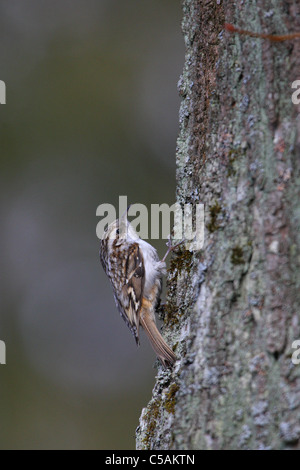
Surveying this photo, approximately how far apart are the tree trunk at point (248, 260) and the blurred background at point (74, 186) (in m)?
3.84

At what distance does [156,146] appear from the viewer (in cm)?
622

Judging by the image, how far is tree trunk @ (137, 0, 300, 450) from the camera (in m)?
1.64

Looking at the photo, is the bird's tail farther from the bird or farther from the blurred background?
the blurred background

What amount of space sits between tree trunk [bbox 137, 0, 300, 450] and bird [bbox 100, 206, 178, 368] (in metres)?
1.11

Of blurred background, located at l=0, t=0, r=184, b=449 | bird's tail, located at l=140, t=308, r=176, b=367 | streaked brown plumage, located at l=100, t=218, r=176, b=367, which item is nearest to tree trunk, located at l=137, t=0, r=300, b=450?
bird's tail, located at l=140, t=308, r=176, b=367

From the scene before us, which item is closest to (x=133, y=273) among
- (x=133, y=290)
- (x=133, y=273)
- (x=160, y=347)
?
(x=133, y=273)

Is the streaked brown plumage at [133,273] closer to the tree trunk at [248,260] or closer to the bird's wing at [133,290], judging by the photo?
the bird's wing at [133,290]

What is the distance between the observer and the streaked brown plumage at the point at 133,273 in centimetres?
325

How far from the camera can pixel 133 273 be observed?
3.48 meters

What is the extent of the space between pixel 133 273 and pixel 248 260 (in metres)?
1.76

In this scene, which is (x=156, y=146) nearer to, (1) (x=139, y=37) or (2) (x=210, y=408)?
(1) (x=139, y=37)

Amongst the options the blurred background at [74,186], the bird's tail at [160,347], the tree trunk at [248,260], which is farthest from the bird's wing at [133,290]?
the blurred background at [74,186]

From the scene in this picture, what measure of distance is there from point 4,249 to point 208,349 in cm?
494

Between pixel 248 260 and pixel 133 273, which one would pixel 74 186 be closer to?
pixel 133 273
